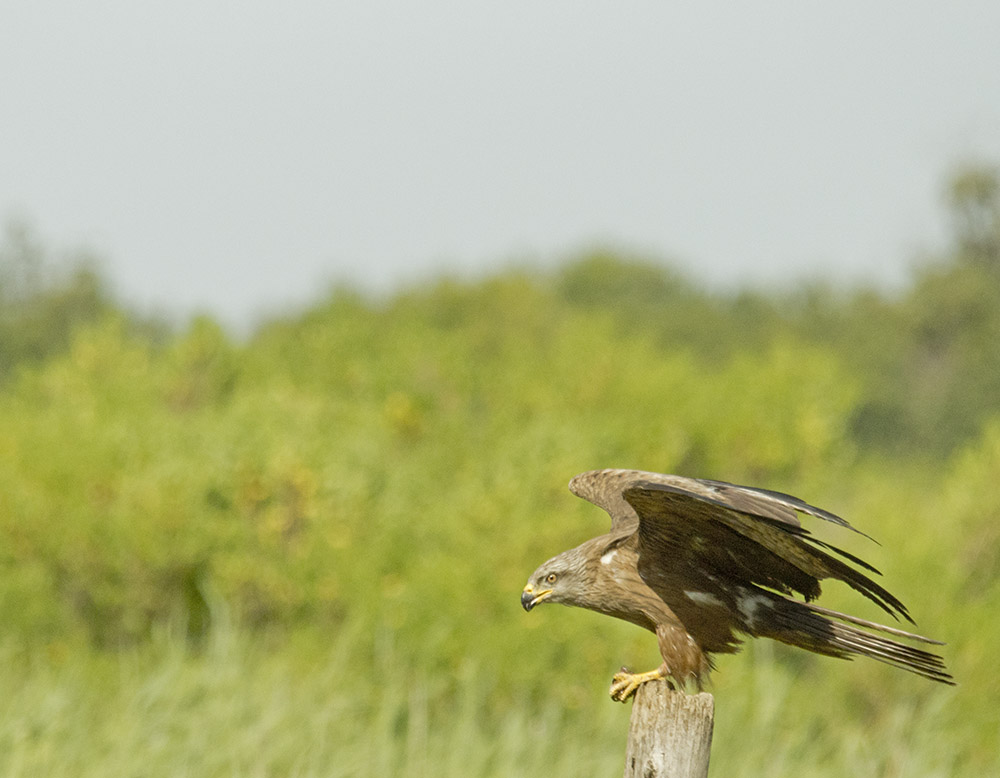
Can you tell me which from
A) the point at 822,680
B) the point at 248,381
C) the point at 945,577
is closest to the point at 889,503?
the point at 945,577

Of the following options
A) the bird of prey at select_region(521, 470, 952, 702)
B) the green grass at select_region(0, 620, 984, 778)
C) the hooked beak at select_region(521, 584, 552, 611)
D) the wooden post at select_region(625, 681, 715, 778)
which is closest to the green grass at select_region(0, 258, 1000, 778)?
the green grass at select_region(0, 620, 984, 778)

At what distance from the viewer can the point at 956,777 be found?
10078 millimetres

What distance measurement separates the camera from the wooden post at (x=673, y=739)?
377 cm

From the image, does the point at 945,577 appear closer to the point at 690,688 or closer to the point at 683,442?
the point at 683,442

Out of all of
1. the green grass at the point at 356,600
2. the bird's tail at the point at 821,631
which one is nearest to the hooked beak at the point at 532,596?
the bird's tail at the point at 821,631

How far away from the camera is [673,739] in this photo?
3.78m

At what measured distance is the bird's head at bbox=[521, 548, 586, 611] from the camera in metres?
4.48

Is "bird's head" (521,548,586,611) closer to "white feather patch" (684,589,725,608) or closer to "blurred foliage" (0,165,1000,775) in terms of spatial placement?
"white feather patch" (684,589,725,608)

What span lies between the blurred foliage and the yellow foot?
406cm

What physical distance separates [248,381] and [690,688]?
19.1 metres

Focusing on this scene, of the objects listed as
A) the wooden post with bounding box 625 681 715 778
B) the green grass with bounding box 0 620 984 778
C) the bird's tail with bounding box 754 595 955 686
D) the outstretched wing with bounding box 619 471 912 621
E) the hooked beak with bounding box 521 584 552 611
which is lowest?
the green grass with bounding box 0 620 984 778

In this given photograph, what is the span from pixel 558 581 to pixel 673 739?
2.84 ft

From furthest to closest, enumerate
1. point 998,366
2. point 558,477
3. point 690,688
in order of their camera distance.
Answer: point 998,366 < point 558,477 < point 690,688

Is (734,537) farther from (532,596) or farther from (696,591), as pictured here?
(532,596)
